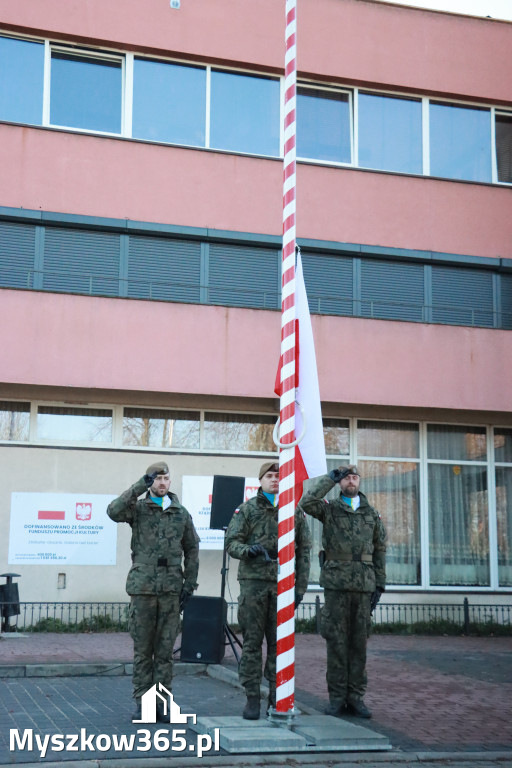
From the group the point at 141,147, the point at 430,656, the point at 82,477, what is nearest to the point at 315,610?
Result: the point at 430,656

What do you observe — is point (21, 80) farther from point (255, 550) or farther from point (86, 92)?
point (255, 550)

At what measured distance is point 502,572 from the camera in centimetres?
1991

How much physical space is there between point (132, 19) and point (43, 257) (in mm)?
4822

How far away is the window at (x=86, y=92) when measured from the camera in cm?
1817

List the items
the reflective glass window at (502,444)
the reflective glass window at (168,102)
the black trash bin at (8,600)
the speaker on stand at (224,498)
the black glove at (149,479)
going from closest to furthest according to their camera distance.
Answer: the black glove at (149,479)
the speaker on stand at (224,498)
the black trash bin at (8,600)
the reflective glass window at (168,102)
the reflective glass window at (502,444)

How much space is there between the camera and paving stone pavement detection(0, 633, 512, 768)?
8133 millimetres

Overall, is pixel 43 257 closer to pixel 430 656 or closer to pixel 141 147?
pixel 141 147

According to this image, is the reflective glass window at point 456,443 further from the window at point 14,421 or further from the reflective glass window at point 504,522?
the window at point 14,421

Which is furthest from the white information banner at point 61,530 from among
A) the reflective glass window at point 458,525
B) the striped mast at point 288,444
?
the striped mast at point 288,444

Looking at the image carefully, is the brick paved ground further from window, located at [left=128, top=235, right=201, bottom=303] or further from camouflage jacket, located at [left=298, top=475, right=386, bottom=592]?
window, located at [left=128, top=235, right=201, bottom=303]

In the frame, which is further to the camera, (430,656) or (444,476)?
(444,476)

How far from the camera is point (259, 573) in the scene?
27.6 ft

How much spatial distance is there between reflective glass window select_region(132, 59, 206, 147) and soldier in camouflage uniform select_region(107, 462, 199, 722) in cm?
1148

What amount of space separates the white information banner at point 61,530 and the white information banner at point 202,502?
1419 millimetres
